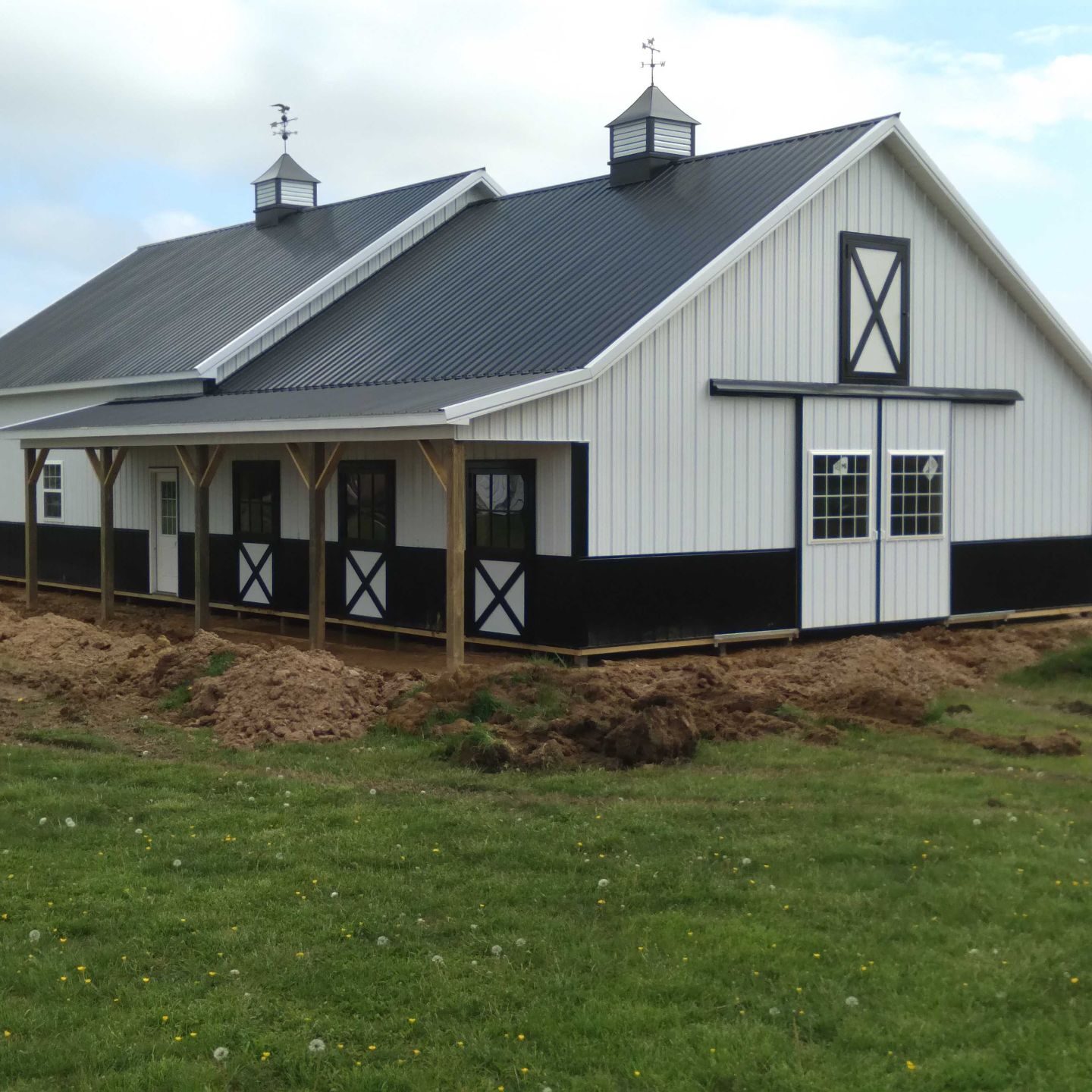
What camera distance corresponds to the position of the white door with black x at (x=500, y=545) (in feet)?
52.2

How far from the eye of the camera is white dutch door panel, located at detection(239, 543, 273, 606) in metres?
20.4

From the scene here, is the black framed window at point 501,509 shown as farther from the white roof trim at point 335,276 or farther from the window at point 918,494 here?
the white roof trim at point 335,276

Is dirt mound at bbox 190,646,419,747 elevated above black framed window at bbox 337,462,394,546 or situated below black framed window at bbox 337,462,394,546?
below

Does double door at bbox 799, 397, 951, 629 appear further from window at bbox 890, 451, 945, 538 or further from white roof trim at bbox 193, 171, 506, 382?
white roof trim at bbox 193, 171, 506, 382

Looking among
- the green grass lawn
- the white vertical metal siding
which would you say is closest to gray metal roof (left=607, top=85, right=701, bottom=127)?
the white vertical metal siding

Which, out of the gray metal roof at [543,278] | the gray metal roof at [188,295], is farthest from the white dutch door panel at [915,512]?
the gray metal roof at [188,295]

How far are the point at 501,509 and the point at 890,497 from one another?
5.15m

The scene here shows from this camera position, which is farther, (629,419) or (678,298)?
(678,298)

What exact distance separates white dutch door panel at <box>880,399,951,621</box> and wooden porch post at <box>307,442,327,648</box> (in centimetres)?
679

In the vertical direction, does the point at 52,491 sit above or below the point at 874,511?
above

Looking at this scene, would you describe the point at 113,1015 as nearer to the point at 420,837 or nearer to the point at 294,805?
the point at 420,837

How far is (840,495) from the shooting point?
17906mm

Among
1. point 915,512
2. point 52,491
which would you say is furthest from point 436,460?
point 52,491

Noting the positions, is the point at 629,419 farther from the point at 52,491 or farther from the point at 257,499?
the point at 52,491
